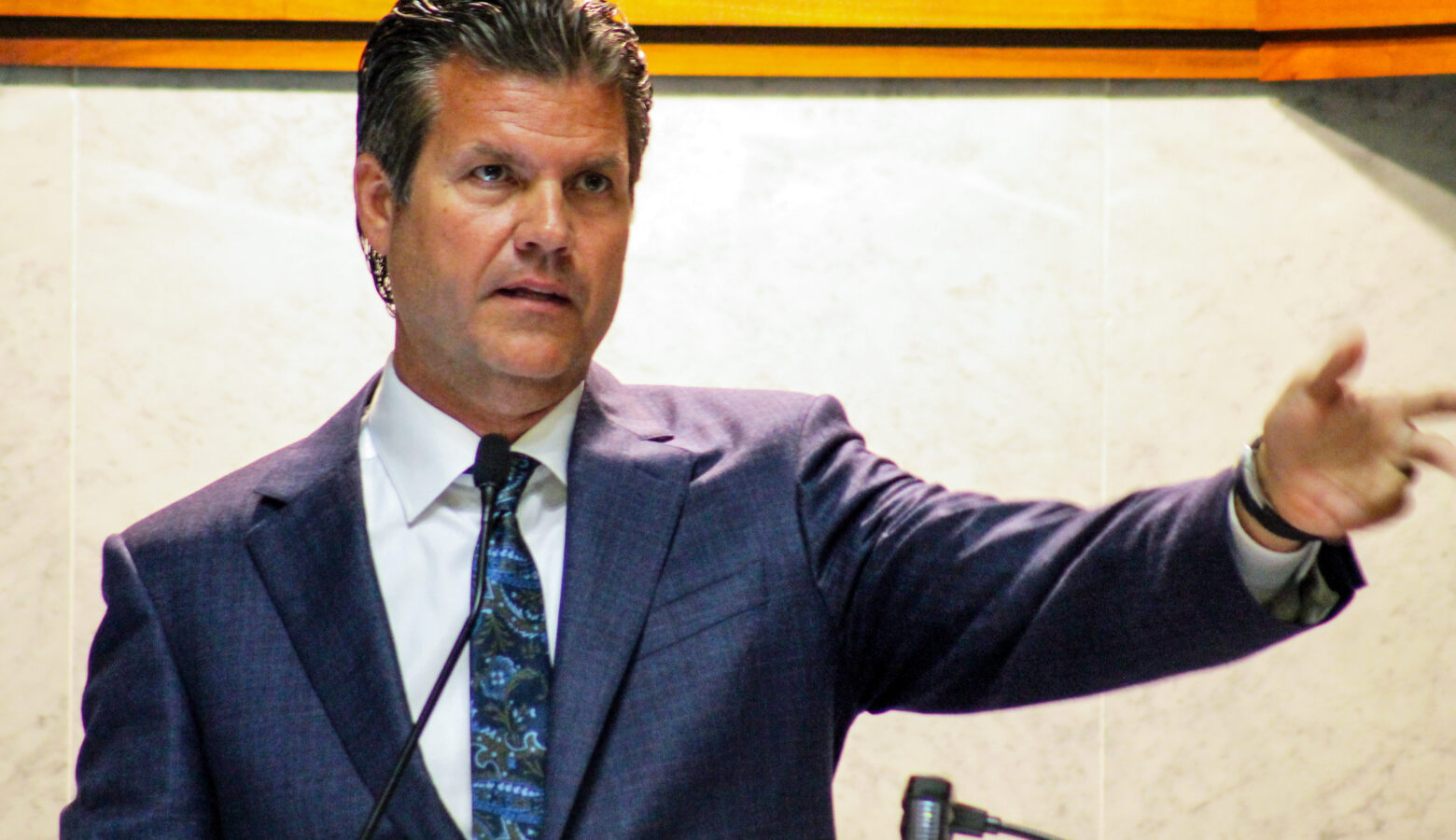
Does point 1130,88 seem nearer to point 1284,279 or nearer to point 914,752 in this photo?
point 1284,279

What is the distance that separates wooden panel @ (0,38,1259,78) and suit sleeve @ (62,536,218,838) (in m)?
0.88

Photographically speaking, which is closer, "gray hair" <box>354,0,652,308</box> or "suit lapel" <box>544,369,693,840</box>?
"suit lapel" <box>544,369,693,840</box>

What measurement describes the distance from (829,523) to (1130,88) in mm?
1023

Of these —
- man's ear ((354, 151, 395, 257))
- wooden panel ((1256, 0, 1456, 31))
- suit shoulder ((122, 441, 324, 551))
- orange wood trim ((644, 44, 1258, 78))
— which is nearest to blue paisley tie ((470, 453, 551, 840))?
suit shoulder ((122, 441, 324, 551))

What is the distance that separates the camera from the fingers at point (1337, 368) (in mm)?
884

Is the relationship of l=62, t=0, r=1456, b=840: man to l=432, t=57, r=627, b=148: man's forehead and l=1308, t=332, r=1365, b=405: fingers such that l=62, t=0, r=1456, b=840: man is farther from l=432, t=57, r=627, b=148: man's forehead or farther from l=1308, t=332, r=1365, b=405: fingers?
l=1308, t=332, r=1365, b=405: fingers

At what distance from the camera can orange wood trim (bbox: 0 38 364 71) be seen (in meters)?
2.03

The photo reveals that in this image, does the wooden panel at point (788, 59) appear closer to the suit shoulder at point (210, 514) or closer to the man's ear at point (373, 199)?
the man's ear at point (373, 199)

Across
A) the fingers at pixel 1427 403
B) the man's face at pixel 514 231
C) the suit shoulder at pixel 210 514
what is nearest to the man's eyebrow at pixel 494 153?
the man's face at pixel 514 231

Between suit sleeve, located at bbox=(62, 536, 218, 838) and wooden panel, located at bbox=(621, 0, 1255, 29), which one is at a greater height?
wooden panel, located at bbox=(621, 0, 1255, 29)

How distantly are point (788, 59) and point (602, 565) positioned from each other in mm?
959

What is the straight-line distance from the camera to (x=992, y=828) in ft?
3.27

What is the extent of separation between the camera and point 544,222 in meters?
1.38

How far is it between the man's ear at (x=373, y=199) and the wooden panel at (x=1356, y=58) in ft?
4.09
